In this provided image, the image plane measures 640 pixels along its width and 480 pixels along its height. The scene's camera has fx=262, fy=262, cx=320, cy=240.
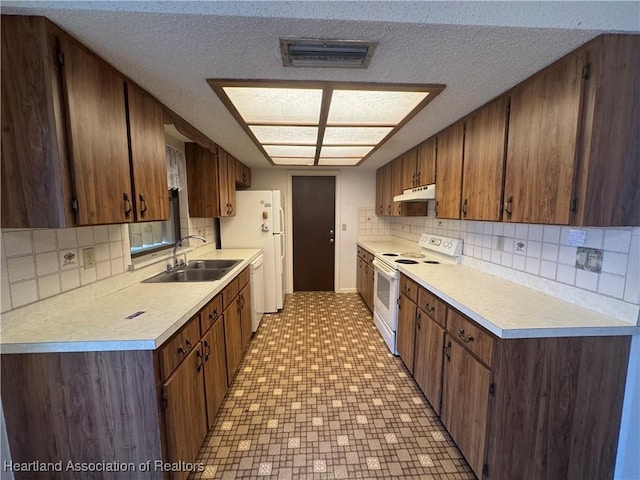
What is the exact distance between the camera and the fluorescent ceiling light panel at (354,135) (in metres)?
2.13

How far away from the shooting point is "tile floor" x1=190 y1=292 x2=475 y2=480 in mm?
1488

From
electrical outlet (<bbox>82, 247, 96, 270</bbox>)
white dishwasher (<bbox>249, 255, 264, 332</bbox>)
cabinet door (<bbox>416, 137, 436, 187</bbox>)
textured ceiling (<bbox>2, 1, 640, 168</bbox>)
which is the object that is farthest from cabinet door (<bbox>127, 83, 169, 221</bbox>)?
cabinet door (<bbox>416, 137, 436, 187</bbox>)

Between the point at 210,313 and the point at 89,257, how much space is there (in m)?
0.75

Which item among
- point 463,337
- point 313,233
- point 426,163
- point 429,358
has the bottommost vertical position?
point 429,358

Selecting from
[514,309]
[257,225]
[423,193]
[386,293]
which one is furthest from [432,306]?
[257,225]

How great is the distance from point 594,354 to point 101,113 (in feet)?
8.22

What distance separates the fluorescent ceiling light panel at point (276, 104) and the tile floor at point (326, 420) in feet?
6.90

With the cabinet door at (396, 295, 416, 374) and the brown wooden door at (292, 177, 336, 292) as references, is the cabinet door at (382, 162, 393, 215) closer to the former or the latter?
the brown wooden door at (292, 177, 336, 292)

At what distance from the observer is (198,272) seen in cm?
249

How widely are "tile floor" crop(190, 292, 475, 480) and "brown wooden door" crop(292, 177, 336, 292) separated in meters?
1.73

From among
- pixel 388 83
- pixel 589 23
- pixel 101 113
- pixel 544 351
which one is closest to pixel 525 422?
pixel 544 351

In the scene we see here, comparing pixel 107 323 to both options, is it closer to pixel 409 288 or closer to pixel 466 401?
pixel 466 401

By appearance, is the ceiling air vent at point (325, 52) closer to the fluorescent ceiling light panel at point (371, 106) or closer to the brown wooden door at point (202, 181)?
the fluorescent ceiling light panel at point (371, 106)

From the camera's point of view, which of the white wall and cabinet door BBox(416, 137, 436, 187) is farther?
the white wall
